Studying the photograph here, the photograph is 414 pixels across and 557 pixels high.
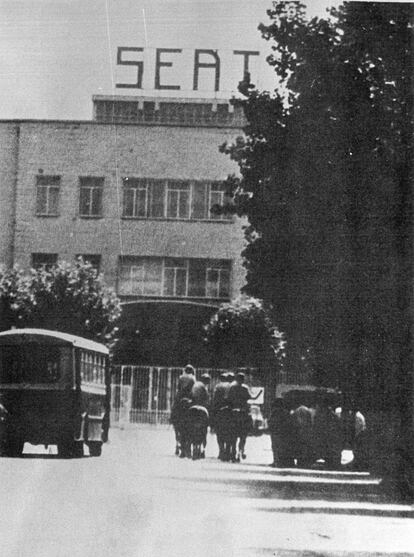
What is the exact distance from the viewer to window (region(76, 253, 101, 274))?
9320 millimetres

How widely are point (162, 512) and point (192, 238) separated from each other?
2134 mm

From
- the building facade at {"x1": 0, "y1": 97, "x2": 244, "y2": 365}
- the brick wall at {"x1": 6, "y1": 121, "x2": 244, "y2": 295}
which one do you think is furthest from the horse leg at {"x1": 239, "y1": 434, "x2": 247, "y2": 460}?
the brick wall at {"x1": 6, "y1": 121, "x2": 244, "y2": 295}

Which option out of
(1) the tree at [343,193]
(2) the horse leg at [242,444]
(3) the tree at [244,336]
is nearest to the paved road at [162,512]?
(2) the horse leg at [242,444]

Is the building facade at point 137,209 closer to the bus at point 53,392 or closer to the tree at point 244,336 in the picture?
the tree at point 244,336

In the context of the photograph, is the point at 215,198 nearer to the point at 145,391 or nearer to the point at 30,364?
the point at 145,391

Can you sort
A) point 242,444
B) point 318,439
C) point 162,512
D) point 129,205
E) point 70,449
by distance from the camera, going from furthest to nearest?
1. point 318,439
2. point 242,444
3. point 70,449
4. point 129,205
5. point 162,512

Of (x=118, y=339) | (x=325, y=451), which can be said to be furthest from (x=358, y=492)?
(x=118, y=339)

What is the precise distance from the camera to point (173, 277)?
935 centimetres

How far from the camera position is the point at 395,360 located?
393 inches

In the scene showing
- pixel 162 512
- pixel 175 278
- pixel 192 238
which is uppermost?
pixel 192 238

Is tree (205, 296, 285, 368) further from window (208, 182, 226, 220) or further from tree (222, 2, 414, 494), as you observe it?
window (208, 182, 226, 220)

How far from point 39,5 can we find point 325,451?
15.0 feet

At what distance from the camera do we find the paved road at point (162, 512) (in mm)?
7785

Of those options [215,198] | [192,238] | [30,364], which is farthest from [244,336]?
[30,364]
